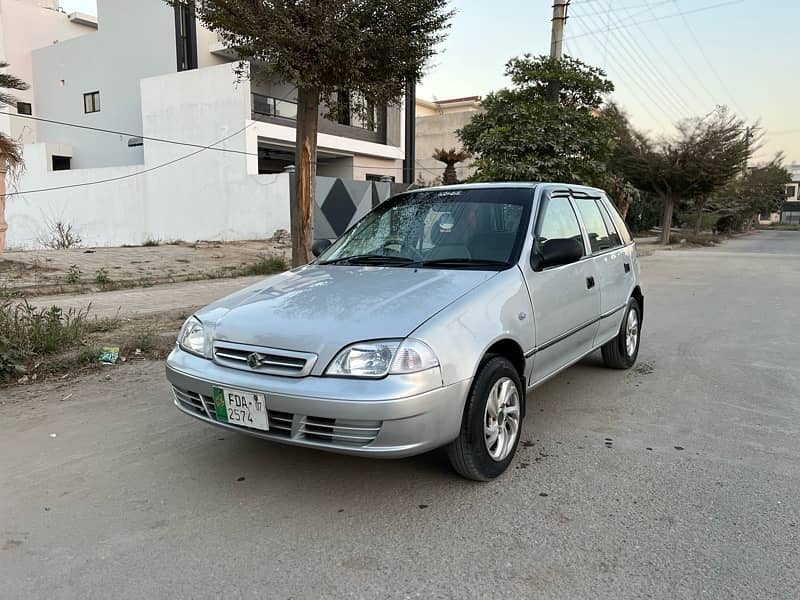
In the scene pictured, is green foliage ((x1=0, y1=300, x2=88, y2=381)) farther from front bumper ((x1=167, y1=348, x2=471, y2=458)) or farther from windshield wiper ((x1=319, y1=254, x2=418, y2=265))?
front bumper ((x1=167, y1=348, x2=471, y2=458))

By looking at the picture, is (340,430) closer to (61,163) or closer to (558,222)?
(558,222)

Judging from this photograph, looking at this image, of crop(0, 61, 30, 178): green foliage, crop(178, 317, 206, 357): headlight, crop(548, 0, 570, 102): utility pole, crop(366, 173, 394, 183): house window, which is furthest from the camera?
crop(366, 173, 394, 183): house window

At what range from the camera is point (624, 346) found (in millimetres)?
5637

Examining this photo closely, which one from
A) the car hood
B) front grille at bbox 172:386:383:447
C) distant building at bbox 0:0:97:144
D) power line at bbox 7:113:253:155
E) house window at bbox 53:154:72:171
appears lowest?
front grille at bbox 172:386:383:447

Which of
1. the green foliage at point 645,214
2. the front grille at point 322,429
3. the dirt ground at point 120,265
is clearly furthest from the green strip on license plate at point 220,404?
the green foliage at point 645,214

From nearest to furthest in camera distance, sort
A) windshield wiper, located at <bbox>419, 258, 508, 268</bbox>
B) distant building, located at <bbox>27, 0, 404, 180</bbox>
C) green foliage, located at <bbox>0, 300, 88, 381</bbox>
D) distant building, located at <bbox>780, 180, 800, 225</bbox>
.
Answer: windshield wiper, located at <bbox>419, 258, 508, 268</bbox> < green foliage, located at <bbox>0, 300, 88, 381</bbox> < distant building, located at <bbox>27, 0, 404, 180</bbox> < distant building, located at <bbox>780, 180, 800, 225</bbox>

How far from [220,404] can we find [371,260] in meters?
1.53

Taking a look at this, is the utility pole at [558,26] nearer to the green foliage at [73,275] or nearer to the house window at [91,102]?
the green foliage at [73,275]

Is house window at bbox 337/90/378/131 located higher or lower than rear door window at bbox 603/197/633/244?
higher

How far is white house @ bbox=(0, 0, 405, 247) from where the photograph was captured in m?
21.4

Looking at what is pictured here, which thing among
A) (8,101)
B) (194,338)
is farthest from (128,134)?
(194,338)

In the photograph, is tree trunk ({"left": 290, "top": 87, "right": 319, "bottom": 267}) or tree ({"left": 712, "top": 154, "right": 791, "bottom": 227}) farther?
tree ({"left": 712, "top": 154, "right": 791, "bottom": 227})

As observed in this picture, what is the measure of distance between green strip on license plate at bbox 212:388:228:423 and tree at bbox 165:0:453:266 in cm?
493

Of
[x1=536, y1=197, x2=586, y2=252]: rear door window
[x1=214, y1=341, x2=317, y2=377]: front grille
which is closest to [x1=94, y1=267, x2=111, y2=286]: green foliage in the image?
[x1=214, y1=341, x2=317, y2=377]: front grille
